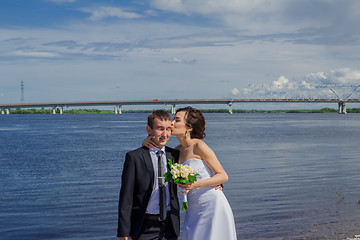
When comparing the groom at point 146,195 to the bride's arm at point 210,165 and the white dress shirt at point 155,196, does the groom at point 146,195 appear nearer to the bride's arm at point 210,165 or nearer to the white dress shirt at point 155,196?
the white dress shirt at point 155,196

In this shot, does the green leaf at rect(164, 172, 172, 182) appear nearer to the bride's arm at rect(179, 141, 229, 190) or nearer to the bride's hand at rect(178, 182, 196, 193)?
the bride's hand at rect(178, 182, 196, 193)

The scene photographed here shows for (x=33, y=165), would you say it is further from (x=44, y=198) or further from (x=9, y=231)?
(x=9, y=231)

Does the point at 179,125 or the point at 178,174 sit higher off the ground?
the point at 179,125

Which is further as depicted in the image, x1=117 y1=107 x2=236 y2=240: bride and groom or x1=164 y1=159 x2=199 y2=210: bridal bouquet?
x1=117 y1=107 x2=236 y2=240: bride and groom

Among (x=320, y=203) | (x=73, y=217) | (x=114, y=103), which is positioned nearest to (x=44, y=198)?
(x=73, y=217)

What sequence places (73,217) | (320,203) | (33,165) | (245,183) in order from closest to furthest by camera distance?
(73,217), (320,203), (245,183), (33,165)

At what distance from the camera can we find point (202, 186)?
5.22 m

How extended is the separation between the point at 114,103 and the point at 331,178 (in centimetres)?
14555

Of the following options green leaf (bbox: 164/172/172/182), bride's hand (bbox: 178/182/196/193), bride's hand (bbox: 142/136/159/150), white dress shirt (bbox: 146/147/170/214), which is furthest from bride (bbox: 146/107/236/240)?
green leaf (bbox: 164/172/172/182)

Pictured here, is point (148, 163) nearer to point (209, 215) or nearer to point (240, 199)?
point (209, 215)

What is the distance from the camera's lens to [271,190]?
18.2 metres

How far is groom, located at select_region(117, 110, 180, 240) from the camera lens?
4801 mm

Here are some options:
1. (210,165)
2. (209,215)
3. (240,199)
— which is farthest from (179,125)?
(240,199)

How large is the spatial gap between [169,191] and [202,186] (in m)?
0.43
